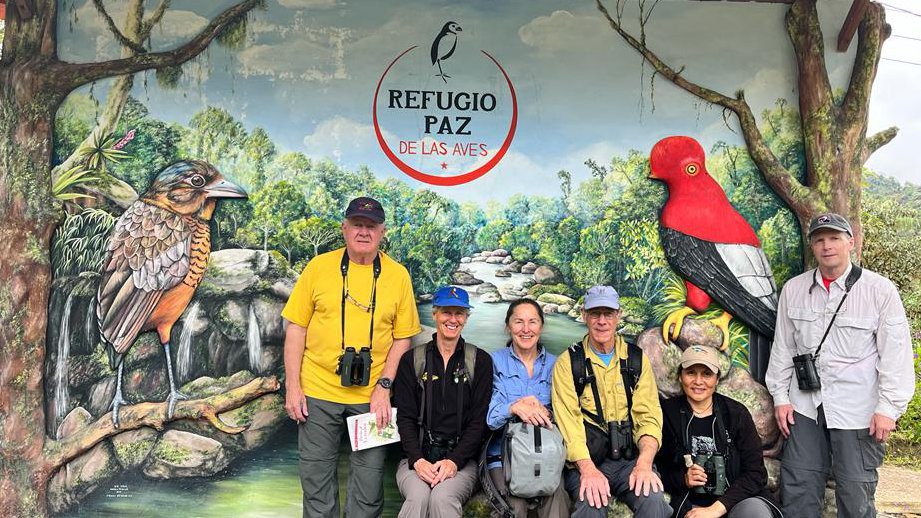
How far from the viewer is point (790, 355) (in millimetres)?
3984

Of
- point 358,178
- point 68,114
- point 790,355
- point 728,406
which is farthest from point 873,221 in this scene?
point 68,114

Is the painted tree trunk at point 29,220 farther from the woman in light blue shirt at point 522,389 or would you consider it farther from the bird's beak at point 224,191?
the woman in light blue shirt at point 522,389

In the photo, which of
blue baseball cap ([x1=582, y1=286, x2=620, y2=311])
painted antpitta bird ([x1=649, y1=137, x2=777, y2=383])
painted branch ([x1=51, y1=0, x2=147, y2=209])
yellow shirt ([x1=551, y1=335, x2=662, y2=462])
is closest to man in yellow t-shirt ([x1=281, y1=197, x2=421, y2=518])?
yellow shirt ([x1=551, y1=335, x2=662, y2=462])

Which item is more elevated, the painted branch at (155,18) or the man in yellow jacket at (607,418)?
the painted branch at (155,18)

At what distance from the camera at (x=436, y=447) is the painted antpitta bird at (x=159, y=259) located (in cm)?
184

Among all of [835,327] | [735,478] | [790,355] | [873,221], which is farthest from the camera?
[873,221]

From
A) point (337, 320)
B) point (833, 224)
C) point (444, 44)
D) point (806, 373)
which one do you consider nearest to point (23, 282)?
point (337, 320)

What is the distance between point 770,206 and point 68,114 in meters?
4.90

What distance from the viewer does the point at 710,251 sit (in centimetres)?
438

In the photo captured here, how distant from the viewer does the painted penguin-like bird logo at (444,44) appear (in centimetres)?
441

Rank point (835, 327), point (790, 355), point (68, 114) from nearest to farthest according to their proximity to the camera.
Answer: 1. point (835, 327)
2. point (790, 355)
3. point (68, 114)

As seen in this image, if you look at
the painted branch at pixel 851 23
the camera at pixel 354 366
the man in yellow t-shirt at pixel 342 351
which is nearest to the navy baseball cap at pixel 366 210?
the man in yellow t-shirt at pixel 342 351

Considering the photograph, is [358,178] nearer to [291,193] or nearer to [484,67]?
[291,193]

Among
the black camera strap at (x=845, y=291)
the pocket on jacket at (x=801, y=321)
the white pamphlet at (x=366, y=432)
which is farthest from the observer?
the pocket on jacket at (x=801, y=321)
